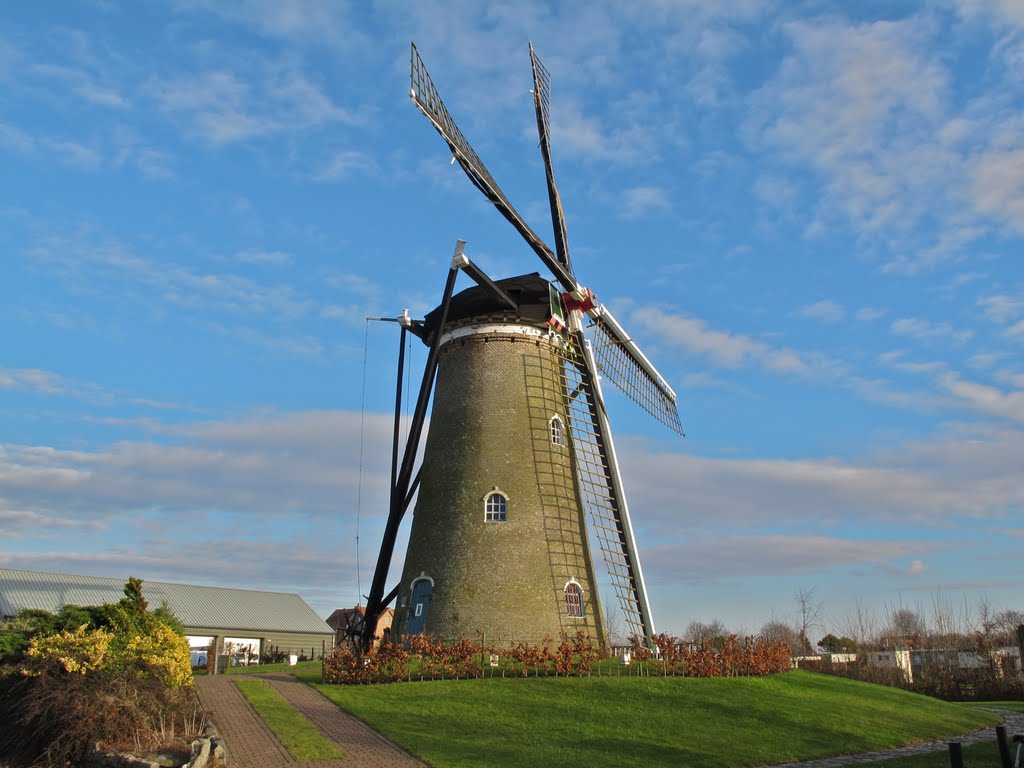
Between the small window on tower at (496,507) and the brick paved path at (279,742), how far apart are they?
637 centimetres

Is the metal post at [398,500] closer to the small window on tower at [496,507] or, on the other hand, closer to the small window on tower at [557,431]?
the small window on tower at [496,507]

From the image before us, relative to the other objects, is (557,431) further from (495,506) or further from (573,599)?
(573,599)

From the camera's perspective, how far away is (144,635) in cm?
1783

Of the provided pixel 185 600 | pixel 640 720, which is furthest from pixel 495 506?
pixel 185 600

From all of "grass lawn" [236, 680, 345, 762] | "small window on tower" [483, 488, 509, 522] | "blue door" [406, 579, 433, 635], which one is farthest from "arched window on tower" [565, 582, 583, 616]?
"grass lawn" [236, 680, 345, 762]

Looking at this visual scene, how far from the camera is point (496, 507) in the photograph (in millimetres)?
23359

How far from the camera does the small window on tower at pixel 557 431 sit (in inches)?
977

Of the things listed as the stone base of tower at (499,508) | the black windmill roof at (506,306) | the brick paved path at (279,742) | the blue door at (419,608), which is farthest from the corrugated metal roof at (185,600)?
the black windmill roof at (506,306)

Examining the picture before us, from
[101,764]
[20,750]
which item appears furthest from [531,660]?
[20,750]

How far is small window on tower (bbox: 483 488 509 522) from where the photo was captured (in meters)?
23.2

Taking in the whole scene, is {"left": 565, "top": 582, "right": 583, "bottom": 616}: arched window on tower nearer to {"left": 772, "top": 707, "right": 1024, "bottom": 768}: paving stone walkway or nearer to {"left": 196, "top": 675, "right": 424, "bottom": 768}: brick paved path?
{"left": 196, "top": 675, "right": 424, "bottom": 768}: brick paved path

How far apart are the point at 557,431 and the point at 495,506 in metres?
3.19

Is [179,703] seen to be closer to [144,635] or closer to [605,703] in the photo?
[144,635]

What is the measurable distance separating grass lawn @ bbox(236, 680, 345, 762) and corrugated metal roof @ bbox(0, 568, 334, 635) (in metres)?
25.1
